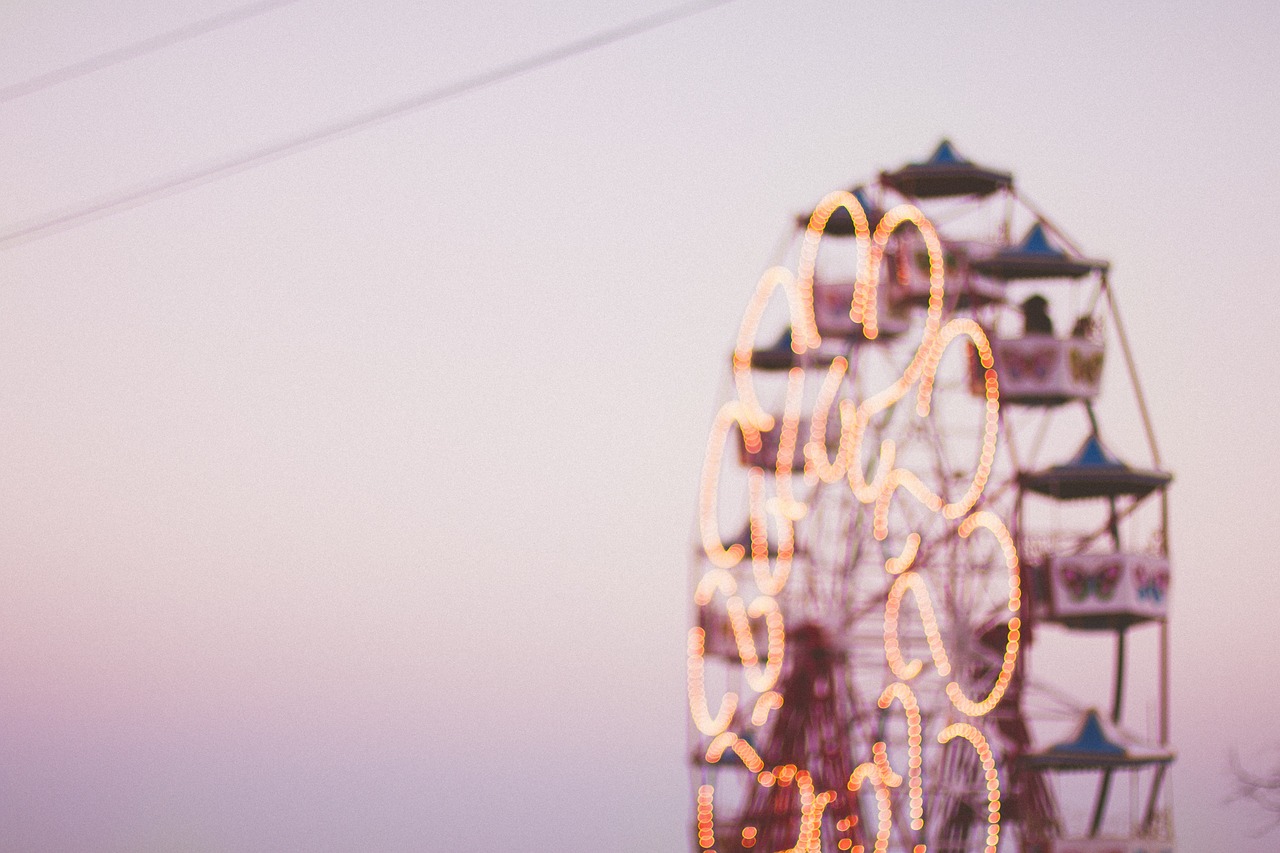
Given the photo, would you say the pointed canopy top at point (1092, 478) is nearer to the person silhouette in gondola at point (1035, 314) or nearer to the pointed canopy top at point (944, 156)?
the person silhouette in gondola at point (1035, 314)

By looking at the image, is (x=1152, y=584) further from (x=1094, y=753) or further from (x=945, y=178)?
(x=945, y=178)

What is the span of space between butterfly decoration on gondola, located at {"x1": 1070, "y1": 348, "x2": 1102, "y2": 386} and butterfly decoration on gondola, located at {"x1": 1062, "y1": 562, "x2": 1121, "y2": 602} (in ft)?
11.9

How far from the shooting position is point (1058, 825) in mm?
35406

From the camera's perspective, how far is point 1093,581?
35.7 metres

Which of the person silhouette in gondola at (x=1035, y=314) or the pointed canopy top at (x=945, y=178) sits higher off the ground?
the pointed canopy top at (x=945, y=178)

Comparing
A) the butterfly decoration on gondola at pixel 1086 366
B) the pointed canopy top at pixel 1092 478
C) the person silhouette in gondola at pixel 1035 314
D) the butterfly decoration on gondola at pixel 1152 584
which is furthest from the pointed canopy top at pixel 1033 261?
the butterfly decoration on gondola at pixel 1152 584

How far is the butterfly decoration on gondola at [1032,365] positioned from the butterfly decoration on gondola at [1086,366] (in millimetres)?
360

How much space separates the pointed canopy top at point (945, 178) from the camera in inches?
1494

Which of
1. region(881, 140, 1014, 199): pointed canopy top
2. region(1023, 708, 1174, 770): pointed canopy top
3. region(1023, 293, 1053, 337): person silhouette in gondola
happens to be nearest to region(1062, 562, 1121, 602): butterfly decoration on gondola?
region(1023, 708, 1174, 770): pointed canopy top

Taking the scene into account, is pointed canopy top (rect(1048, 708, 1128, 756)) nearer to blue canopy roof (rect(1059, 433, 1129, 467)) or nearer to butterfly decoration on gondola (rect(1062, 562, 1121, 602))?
butterfly decoration on gondola (rect(1062, 562, 1121, 602))

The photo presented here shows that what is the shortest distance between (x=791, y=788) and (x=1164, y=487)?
7.24m

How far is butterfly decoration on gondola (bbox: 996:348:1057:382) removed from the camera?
37938 millimetres

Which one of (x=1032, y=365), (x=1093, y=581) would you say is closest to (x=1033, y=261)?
(x=1032, y=365)

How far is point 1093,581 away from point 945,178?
689 centimetres
